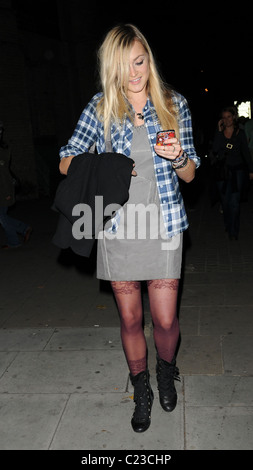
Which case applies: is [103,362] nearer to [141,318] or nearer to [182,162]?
[141,318]

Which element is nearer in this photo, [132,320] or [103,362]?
[132,320]

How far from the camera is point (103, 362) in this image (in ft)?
13.2

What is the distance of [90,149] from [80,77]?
14082mm

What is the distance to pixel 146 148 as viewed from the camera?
2.85m

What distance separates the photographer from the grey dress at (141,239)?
285 cm

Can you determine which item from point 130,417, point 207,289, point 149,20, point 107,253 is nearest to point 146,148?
point 107,253

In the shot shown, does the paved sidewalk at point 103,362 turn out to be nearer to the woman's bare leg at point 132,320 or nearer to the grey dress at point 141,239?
the woman's bare leg at point 132,320

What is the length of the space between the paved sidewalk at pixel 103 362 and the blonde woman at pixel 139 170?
302 millimetres

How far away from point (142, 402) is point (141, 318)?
1.71ft

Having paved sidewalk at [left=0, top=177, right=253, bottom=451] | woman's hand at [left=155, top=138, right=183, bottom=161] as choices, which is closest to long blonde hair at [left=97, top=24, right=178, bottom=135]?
woman's hand at [left=155, top=138, right=183, bottom=161]

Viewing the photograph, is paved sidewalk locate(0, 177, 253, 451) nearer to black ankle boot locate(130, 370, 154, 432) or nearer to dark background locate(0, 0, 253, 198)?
black ankle boot locate(130, 370, 154, 432)

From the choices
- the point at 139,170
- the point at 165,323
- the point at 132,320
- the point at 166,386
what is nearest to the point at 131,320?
the point at 132,320

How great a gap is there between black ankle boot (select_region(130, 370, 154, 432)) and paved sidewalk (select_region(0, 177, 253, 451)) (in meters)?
0.06

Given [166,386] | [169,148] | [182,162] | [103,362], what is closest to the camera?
[169,148]
